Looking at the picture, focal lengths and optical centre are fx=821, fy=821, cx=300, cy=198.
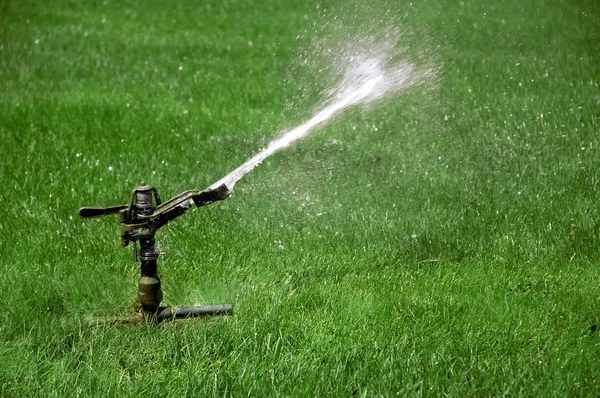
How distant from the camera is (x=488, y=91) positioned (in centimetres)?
706

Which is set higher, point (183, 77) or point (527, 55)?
point (183, 77)

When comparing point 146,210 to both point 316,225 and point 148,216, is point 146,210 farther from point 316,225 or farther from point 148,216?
point 316,225

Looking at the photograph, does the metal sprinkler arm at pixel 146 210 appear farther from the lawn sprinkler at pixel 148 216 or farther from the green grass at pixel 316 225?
the green grass at pixel 316 225

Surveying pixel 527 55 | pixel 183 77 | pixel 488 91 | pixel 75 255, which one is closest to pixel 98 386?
pixel 75 255

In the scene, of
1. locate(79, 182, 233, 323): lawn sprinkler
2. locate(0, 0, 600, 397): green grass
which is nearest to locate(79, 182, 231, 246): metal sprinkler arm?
locate(79, 182, 233, 323): lawn sprinkler

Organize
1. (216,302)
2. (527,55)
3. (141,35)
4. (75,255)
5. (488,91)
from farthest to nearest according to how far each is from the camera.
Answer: (141,35)
(527,55)
(488,91)
(75,255)
(216,302)

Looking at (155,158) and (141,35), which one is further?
(141,35)

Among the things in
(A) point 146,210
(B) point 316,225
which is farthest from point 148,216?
(B) point 316,225

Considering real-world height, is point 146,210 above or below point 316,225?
above

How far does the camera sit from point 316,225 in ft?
15.6

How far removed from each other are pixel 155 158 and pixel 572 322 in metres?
3.24

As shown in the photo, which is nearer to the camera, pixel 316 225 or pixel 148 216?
pixel 148 216

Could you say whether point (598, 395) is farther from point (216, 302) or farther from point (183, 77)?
point (183, 77)

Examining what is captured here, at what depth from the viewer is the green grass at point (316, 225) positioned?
3.34 m
